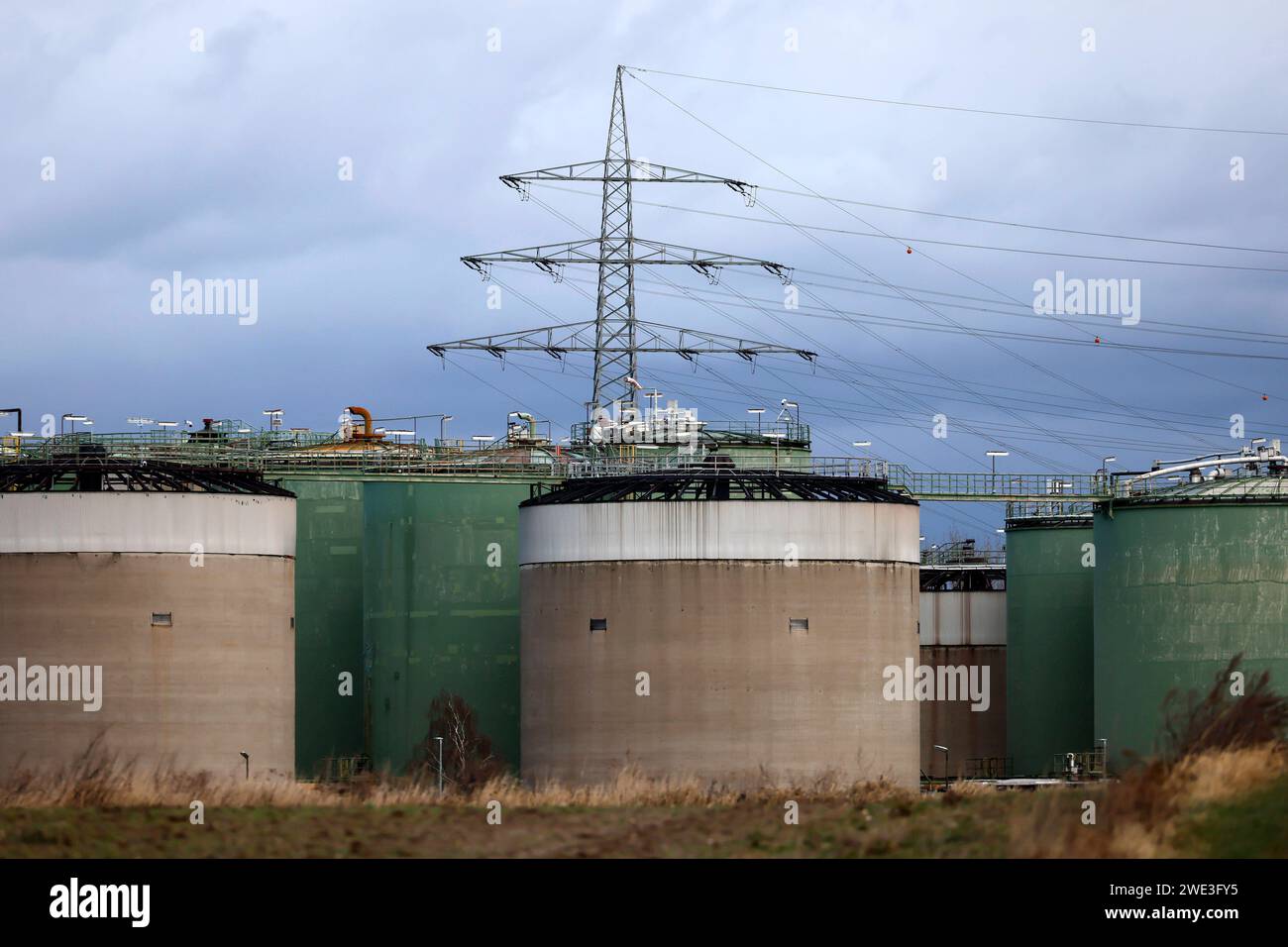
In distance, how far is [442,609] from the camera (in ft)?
241

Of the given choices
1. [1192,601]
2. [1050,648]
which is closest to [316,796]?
[1192,601]

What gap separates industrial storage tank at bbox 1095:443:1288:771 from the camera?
69.4 m

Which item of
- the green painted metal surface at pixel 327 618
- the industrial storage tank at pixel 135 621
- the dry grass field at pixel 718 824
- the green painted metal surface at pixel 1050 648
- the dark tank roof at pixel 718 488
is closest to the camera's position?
the dry grass field at pixel 718 824

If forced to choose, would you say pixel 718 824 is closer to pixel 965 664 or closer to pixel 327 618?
pixel 327 618

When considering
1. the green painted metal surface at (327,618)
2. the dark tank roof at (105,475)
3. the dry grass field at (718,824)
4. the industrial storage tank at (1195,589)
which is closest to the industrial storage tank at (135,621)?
the dark tank roof at (105,475)

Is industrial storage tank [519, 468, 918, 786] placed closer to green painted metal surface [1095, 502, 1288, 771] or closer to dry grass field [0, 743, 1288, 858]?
green painted metal surface [1095, 502, 1288, 771]

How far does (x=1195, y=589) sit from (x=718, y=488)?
18.1m

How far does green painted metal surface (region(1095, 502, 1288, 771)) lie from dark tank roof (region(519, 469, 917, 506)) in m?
10.4

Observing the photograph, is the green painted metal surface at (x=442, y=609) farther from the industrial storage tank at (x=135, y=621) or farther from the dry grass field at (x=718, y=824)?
the dry grass field at (x=718, y=824)

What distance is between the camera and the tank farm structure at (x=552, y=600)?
2456 inches

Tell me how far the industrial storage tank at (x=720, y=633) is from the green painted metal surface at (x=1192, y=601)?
34.3ft

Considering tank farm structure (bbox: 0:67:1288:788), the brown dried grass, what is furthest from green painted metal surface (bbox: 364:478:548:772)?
the brown dried grass
